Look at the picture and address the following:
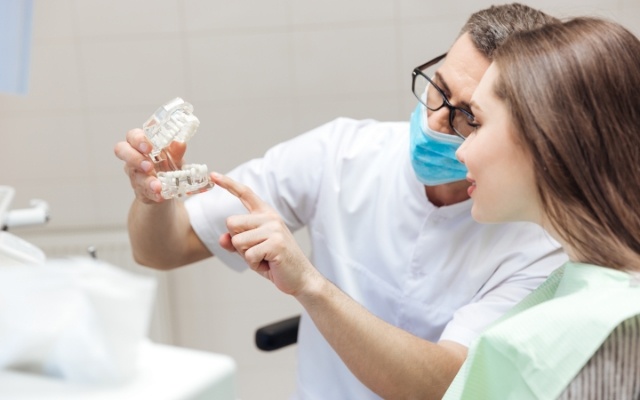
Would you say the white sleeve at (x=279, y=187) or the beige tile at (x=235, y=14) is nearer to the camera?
the white sleeve at (x=279, y=187)

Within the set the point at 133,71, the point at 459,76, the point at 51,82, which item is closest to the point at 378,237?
the point at 459,76

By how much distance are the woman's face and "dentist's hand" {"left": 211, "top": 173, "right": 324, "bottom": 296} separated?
0.26 m

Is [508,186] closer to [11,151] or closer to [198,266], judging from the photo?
[198,266]

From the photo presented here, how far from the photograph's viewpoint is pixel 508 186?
1.06 m

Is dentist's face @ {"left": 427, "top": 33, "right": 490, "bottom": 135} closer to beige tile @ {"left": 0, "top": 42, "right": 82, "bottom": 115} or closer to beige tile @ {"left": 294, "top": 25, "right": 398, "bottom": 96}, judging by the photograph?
beige tile @ {"left": 294, "top": 25, "right": 398, "bottom": 96}

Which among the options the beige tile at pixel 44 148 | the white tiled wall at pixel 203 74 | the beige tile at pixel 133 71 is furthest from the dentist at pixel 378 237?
the beige tile at pixel 44 148

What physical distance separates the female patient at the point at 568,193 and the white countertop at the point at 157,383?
49 centimetres

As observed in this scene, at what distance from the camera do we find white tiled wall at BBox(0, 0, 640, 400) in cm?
233

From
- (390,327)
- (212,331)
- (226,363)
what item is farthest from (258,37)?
(226,363)

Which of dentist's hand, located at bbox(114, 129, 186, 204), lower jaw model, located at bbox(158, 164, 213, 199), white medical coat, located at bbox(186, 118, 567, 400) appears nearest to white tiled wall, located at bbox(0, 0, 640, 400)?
white medical coat, located at bbox(186, 118, 567, 400)

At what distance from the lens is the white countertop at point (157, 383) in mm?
494

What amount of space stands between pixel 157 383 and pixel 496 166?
66 cm

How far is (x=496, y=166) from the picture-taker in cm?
106

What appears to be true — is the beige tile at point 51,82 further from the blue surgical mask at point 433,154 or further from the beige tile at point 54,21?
the blue surgical mask at point 433,154
